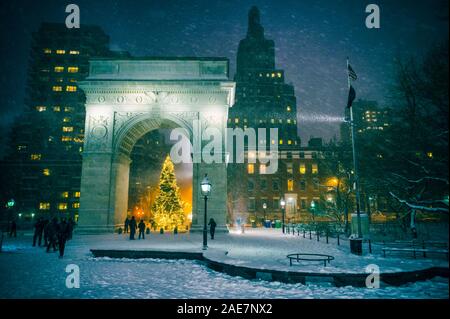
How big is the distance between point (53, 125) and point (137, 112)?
68.7 m

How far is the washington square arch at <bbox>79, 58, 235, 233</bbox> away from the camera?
24781 mm

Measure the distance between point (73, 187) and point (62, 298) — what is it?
69857mm

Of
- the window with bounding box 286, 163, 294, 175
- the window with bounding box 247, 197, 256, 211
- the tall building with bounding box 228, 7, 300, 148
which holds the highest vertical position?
the tall building with bounding box 228, 7, 300, 148

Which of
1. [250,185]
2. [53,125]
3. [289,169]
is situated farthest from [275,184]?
[53,125]

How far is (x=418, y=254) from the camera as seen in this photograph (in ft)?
41.7

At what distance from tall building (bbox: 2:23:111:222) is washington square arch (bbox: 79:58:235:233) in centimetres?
4196

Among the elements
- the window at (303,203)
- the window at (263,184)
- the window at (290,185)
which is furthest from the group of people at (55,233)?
the window at (303,203)

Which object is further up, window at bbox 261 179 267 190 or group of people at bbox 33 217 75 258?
window at bbox 261 179 267 190

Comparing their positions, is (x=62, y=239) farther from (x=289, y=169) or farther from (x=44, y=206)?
(x=44, y=206)

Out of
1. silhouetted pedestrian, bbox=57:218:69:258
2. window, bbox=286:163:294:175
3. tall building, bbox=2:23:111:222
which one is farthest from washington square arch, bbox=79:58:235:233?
tall building, bbox=2:23:111:222

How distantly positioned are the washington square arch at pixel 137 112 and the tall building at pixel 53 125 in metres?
42.0

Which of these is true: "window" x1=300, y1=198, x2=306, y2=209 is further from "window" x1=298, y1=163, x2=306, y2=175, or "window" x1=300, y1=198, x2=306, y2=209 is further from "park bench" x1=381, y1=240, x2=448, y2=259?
"park bench" x1=381, y1=240, x2=448, y2=259
